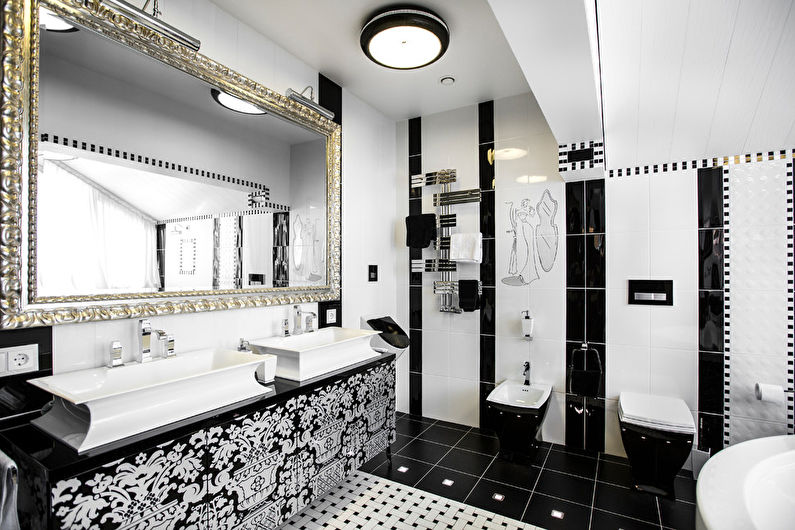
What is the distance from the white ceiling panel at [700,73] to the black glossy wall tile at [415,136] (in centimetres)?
190

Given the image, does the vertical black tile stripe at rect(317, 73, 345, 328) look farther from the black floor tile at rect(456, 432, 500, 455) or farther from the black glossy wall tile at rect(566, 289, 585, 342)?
the black glossy wall tile at rect(566, 289, 585, 342)

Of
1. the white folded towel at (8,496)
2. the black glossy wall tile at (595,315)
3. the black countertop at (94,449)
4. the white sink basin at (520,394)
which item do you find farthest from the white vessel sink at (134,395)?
the black glossy wall tile at (595,315)

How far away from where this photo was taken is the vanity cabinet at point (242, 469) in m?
1.25

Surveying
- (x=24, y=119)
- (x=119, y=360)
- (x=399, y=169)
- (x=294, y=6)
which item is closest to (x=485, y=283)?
(x=399, y=169)

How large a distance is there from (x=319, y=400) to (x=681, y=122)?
8.58 feet

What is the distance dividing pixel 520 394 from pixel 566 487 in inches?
26.5

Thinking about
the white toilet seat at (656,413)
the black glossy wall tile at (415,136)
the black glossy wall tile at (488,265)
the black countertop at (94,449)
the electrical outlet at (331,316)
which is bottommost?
the white toilet seat at (656,413)

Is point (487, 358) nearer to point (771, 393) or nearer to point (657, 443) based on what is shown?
point (657, 443)

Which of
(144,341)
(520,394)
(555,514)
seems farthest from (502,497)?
(144,341)

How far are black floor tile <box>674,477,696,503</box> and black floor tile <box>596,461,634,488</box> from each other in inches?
9.4

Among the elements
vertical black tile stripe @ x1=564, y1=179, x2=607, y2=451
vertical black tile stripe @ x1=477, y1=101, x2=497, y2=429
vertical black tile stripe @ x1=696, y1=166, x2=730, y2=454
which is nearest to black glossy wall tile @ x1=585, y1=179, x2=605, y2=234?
vertical black tile stripe @ x1=564, y1=179, x2=607, y2=451

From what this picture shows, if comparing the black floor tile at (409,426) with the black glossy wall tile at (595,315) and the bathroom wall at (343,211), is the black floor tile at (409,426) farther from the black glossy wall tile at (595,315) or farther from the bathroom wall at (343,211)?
the black glossy wall tile at (595,315)

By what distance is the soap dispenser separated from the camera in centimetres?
308

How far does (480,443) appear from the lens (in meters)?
3.08
